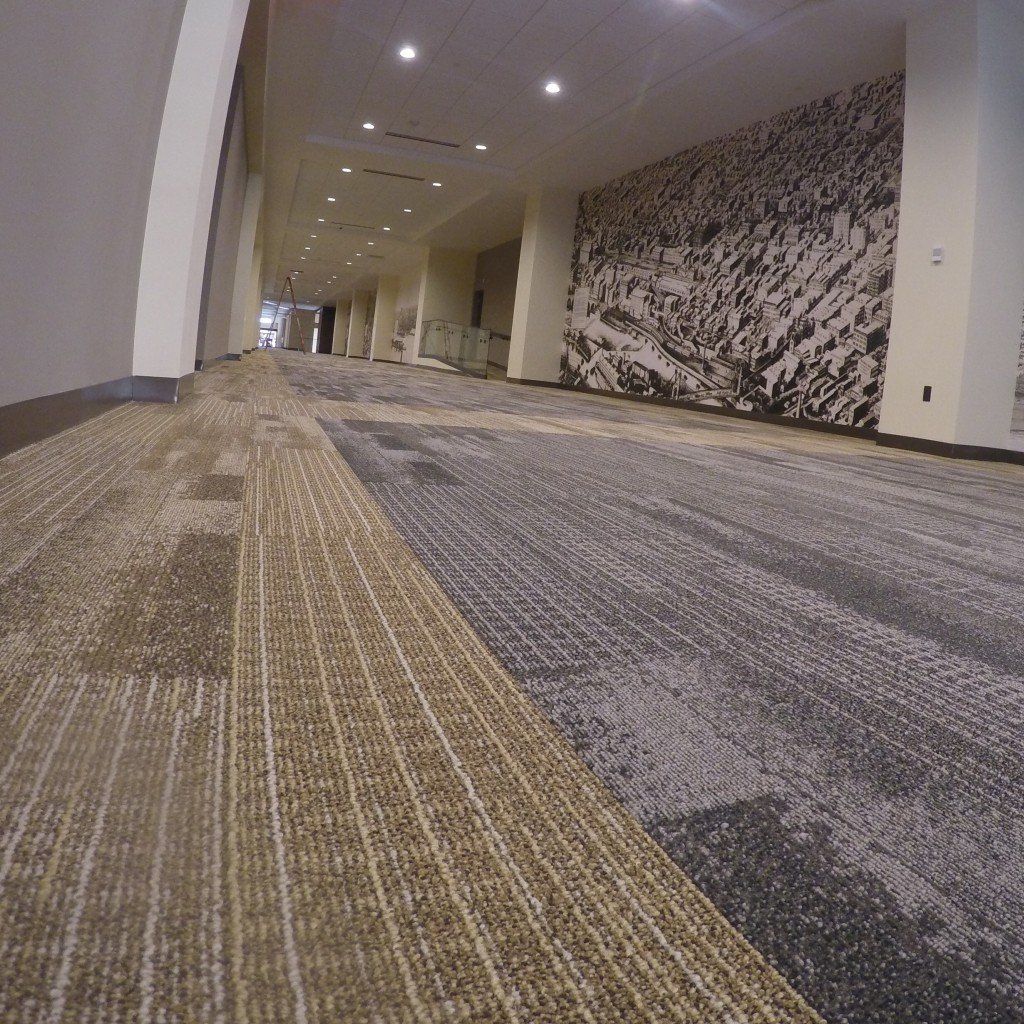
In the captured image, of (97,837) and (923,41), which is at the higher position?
(923,41)

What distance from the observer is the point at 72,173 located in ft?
5.31

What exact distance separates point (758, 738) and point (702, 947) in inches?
9.5

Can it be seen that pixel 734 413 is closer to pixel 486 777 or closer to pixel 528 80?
pixel 528 80

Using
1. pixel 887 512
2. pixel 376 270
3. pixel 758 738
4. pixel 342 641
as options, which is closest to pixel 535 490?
pixel 887 512

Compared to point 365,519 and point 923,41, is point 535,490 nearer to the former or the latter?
point 365,519

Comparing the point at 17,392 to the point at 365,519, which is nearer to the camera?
the point at 365,519

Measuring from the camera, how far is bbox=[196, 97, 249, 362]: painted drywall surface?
5.26 m

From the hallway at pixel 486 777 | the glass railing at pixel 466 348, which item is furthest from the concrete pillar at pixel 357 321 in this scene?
the hallway at pixel 486 777

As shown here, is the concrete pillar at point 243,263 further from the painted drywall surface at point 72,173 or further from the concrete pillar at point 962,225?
the painted drywall surface at point 72,173

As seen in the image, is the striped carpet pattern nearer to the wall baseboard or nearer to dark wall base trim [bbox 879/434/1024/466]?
the wall baseboard

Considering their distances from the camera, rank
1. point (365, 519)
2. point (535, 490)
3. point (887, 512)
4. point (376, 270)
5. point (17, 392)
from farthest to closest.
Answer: point (376, 270) < point (887, 512) < point (535, 490) < point (17, 392) < point (365, 519)

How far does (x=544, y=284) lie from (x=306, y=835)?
10.6 metres

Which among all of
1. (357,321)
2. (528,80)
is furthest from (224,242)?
(357,321)

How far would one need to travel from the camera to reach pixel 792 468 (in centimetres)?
269
